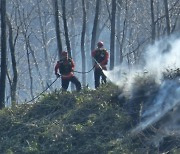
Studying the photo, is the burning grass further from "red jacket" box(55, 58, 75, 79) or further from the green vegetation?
"red jacket" box(55, 58, 75, 79)

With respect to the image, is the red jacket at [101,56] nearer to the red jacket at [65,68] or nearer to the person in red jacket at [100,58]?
the person in red jacket at [100,58]

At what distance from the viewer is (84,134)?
1595 centimetres

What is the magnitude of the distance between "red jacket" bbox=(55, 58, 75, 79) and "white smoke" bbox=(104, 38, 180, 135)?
5.11 feet

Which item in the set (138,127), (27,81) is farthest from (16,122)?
(27,81)

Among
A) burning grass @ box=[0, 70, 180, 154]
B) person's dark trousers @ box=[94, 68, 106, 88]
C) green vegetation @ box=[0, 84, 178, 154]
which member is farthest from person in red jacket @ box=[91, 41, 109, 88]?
burning grass @ box=[0, 70, 180, 154]

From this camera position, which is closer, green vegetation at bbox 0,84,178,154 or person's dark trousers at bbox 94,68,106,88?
green vegetation at bbox 0,84,178,154

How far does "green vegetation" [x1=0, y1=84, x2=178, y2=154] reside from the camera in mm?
15289

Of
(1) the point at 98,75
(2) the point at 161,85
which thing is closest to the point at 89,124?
(2) the point at 161,85

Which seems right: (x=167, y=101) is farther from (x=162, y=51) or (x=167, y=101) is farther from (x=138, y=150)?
(x=162, y=51)

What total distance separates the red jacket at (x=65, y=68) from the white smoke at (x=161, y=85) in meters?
1.56

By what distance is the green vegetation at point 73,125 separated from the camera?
15.3 m

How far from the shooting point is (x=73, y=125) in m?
16.3

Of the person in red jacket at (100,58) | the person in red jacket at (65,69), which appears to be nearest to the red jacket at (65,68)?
the person in red jacket at (65,69)

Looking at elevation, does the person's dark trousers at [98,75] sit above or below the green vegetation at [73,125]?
above
